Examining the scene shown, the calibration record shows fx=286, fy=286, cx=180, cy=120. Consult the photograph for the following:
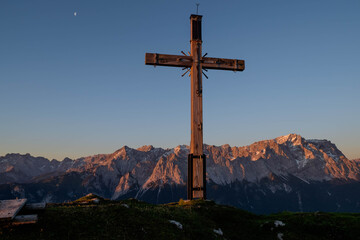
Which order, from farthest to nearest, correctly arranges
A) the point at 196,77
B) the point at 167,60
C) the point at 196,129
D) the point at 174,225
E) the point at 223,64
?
the point at 223,64 < the point at 167,60 < the point at 196,77 < the point at 196,129 < the point at 174,225

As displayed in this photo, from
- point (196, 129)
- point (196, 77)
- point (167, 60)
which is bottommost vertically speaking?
point (196, 129)

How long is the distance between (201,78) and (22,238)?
66.5 ft

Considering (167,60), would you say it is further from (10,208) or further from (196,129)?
(10,208)

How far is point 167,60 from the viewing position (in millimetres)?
27734

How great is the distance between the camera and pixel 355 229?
16984 mm

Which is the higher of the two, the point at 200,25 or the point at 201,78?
the point at 200,25

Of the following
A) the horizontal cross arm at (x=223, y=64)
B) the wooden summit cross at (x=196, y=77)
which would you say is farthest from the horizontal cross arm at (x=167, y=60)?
the horizontal cross arm at (x=223, y=64)

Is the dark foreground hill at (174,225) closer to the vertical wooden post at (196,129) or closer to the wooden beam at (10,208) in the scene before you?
the wooden beam at (10,208)

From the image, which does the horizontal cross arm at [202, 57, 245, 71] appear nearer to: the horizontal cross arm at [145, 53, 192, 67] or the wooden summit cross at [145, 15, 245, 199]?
the wooden summit cross at [145, 15, 245, 199]

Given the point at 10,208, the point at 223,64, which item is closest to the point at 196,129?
the point at 223,64

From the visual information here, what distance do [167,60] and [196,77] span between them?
3318 millimetres

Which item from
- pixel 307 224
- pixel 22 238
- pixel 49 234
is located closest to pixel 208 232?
pixel 307 224

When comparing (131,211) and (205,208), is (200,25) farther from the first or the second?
(131,211)

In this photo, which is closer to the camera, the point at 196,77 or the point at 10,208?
the point at 10,208
